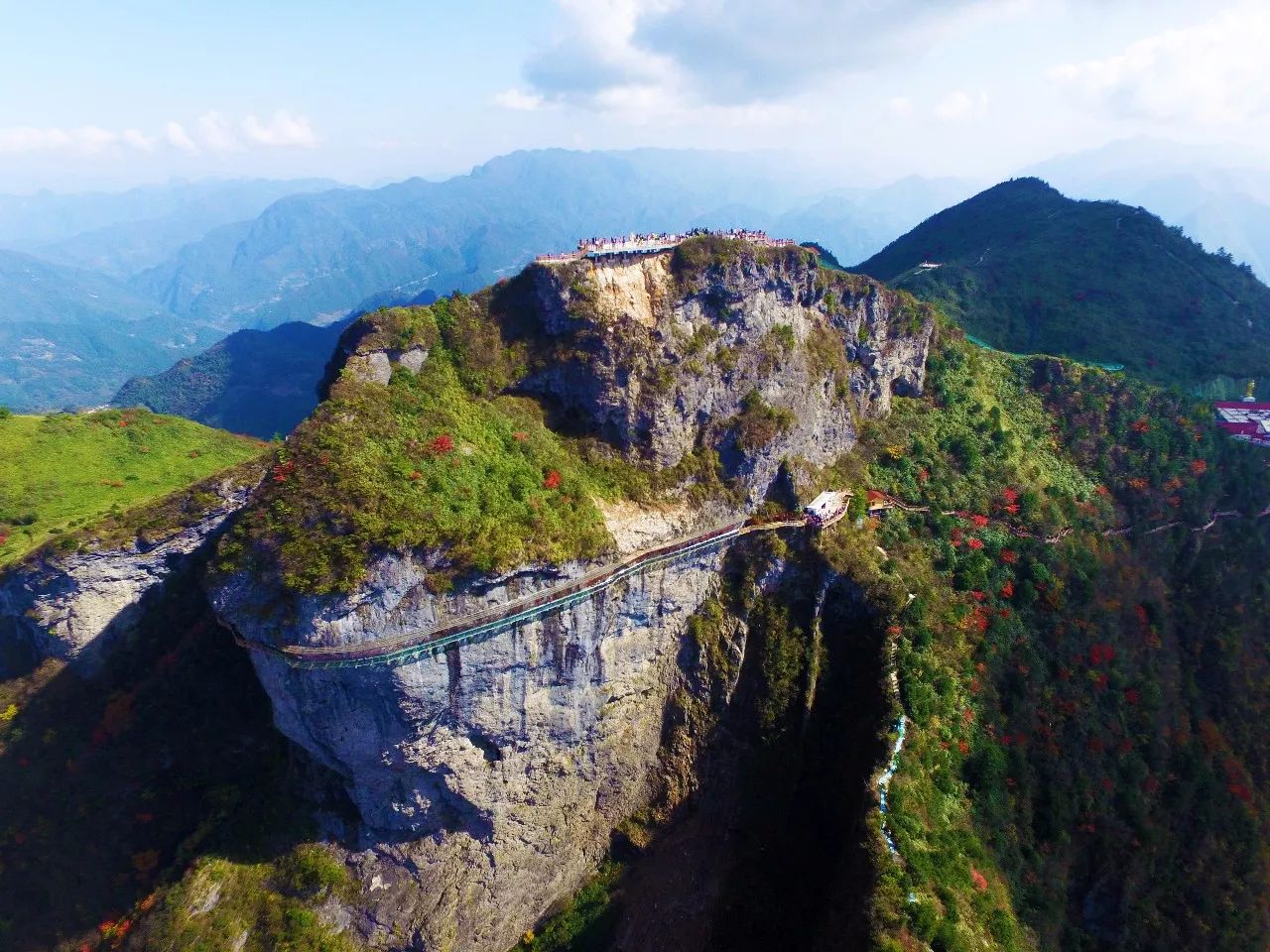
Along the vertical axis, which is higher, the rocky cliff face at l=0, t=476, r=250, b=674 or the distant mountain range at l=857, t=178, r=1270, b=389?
the distant mountain range at l=857, t=178, r=1270, b=389

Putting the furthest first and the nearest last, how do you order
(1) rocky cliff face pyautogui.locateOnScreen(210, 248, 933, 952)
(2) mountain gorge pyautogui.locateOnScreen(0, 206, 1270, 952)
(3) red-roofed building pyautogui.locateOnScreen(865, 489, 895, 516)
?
(3) red-roofed building pyautogui.locateOnScreen(865, 489, 895, 516)
(2) mountain gorge pyautogui.locateOnScreen(0, 206, 1270, 952)
(1) rocky cliff face pyautogui.locateOnScreen(210, 248, 933, 952)

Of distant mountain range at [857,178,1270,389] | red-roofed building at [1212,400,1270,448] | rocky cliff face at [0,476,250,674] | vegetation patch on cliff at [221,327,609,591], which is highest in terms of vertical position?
distant mountain range at [857,178,1270,389]

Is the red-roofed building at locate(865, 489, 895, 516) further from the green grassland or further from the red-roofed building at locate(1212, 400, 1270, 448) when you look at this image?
the green grassland

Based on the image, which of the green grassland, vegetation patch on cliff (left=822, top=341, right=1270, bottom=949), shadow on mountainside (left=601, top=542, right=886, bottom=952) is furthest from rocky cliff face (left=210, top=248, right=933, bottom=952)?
the green grassland

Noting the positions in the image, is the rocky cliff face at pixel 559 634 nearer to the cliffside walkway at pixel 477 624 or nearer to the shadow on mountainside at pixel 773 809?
the cliffside walkway at pixel 477 624

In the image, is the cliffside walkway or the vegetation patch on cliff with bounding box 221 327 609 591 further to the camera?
the cliffside walkway

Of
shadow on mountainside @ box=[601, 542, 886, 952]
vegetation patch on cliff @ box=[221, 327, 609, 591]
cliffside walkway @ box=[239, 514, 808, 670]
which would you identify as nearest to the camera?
vegetation patch on cliff @ box=[221, 327, 609, 591]

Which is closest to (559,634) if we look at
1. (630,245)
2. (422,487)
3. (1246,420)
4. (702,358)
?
(422,487)
